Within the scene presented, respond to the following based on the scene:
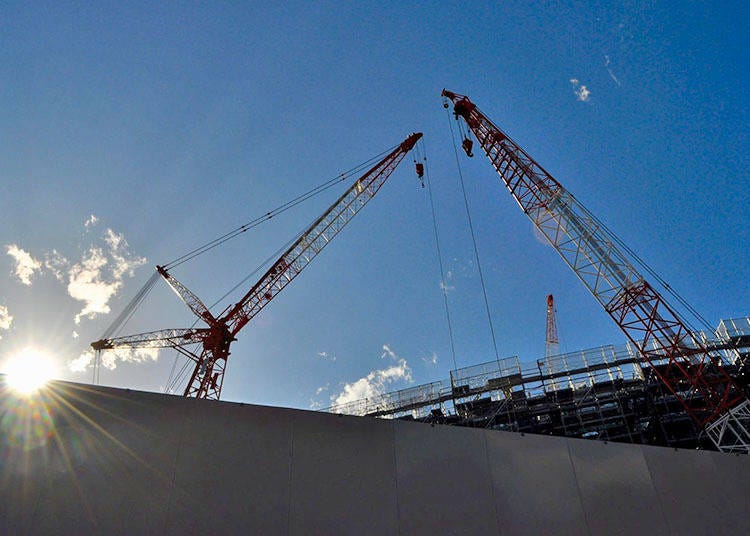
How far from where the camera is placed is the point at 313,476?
6.96 meters

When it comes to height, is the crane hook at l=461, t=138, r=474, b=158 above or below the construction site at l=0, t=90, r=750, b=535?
above

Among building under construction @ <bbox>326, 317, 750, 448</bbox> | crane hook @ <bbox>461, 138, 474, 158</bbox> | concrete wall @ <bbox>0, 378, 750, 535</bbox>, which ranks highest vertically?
crane hook @ <bbox>461, 138, 474, 158</bbox>

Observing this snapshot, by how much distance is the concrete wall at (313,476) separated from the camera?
19.5ft

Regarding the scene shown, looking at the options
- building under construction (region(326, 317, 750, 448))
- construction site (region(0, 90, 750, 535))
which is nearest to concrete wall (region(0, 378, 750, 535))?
construction site (region(0, 90, 750, 535))

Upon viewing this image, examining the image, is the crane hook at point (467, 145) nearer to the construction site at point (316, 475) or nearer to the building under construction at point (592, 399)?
the building under construction at point (592, 399)

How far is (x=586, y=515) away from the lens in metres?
7.47

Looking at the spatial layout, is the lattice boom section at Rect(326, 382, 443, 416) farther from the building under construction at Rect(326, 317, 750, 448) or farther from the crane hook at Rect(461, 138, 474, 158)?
the crane hook at Rect(461, 138, 474, 158)

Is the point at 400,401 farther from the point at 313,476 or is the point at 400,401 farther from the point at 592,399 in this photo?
the point at 313,476

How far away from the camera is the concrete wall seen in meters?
5.93

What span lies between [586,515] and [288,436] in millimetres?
5211

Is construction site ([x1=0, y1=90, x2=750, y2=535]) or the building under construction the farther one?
the building under construction

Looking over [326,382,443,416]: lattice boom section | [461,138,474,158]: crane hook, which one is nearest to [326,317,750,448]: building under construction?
[326,382,443,416]: lattice boom section

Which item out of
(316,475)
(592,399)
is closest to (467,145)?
(592,399)

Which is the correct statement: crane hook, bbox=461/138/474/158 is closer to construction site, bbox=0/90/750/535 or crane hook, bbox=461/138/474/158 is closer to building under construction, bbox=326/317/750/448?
building under construction, bbox=326/317/750/448
